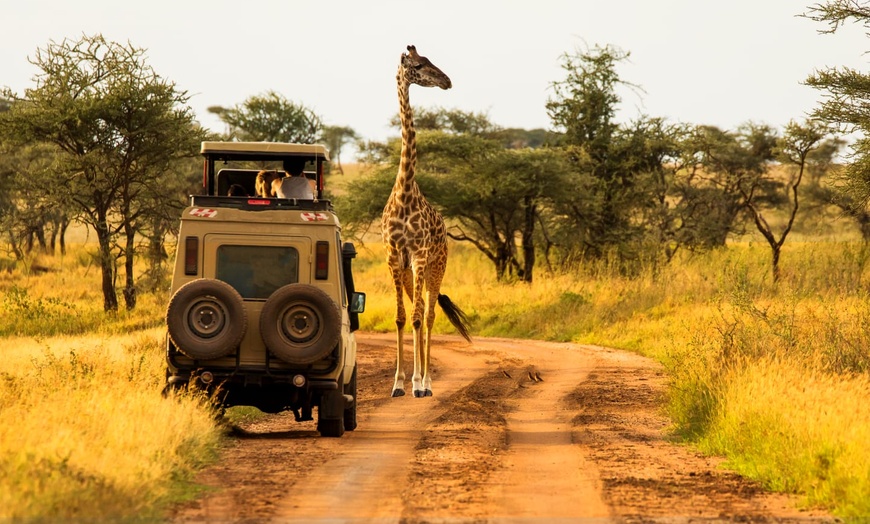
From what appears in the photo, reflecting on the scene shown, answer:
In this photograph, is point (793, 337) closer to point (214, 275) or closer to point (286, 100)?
point (214, 275)

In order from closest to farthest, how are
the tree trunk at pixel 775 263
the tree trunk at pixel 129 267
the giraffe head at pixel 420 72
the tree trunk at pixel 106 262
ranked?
the giraffe head at pixel 420 72
the tree trunk at pixel 775 263
the tree trunk at pixel 106 262
the tree trunk at pixel 129 267

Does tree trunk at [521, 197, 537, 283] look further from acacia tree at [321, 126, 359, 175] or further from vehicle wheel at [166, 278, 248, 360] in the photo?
acacia tree at [321, 126, 359, 175]

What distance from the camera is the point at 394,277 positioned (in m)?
14.6

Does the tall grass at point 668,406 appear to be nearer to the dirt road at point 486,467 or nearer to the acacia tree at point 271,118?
the dirt road at point 486,467

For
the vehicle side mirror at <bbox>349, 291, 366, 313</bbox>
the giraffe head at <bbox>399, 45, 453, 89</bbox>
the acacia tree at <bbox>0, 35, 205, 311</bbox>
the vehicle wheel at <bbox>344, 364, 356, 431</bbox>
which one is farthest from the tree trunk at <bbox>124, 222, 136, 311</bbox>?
the vehicle side mirror at <bbox>349, 291, 366, 313</bbox>

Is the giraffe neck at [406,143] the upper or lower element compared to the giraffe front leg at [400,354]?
upper

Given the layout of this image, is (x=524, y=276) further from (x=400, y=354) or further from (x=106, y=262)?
(x=400, y=354)

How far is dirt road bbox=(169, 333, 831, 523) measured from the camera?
7176 millimetres

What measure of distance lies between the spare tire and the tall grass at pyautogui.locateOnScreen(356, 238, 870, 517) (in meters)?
3.43

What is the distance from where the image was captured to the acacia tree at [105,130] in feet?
84.7

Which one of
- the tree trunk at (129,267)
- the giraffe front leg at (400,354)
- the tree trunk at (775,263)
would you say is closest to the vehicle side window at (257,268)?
the giraffe front leg at (400,354)

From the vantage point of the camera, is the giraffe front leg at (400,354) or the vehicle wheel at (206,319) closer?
the vehicle wheel at (206,319)

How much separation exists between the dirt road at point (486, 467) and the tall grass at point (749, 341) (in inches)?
14.0

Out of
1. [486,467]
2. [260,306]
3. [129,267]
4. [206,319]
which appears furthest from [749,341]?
[129,267]
